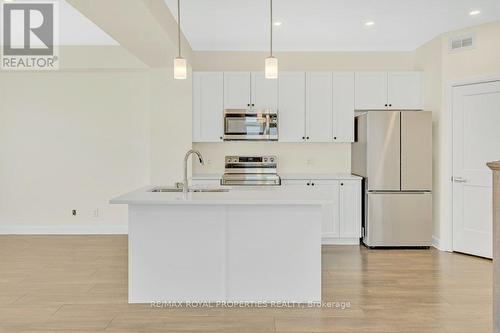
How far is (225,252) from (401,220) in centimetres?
290

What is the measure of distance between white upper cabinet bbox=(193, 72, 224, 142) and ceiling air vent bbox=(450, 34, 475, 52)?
9.60 feet

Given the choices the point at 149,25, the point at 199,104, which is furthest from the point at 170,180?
the point at 149,25

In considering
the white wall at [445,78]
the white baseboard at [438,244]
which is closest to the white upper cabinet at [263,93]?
the white wall at [445,78]

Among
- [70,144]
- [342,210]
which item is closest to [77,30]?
[70,144]

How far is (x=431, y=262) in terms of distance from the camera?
4578 millimetres

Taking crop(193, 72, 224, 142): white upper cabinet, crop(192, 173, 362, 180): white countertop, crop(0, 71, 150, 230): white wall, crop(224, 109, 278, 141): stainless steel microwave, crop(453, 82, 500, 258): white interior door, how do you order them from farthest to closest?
crop(0, 71, 150, 230): white wall
crop(193, 72, 224, 142): white upper cabinet
crop(224, 109, 278, 141): stainless steel microwave
crop(192, 173, 362, 180): white countertop
crop(453, 82, 500, 258): white interior door

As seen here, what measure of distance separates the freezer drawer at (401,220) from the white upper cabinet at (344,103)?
980mm

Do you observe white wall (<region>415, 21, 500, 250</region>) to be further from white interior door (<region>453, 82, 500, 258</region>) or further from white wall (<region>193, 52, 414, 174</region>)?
white wall (<region>193, 52, 414, 174</region>)

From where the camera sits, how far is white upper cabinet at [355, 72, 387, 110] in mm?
5641

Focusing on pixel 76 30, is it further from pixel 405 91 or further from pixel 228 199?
pixel 405 91

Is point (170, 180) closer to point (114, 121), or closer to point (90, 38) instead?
point (114, 121)

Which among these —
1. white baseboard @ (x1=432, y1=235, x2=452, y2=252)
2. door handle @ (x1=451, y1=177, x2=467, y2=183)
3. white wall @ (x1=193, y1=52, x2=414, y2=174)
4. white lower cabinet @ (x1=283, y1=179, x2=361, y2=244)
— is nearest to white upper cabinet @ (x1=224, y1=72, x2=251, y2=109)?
white wall @ (x1=193, y1=52, x2=414, y2=174)

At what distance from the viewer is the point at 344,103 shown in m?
5.66

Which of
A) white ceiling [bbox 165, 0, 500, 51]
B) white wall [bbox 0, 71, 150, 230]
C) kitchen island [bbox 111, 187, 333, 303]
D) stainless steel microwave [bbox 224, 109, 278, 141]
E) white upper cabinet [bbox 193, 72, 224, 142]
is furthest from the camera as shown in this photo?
white wall [bbox 0, 71, 150, 230]
